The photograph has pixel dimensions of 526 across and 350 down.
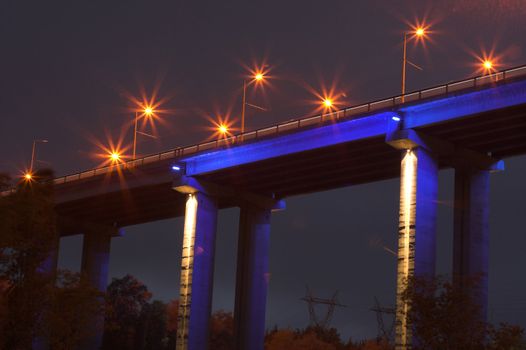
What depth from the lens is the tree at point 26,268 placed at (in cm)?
5816

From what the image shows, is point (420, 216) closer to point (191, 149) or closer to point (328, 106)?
point (328, 106)

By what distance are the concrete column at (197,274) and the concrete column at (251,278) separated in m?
5.01

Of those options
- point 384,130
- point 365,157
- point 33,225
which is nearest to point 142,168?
point 365,157

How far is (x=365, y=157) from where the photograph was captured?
3150 inches

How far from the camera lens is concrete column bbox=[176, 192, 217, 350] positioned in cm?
8729

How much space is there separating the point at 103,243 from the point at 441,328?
67.5 metres

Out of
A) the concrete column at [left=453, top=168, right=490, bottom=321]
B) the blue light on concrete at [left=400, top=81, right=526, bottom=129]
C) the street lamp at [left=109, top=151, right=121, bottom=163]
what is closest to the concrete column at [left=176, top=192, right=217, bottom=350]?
the street lamp at [left=109, top=151, right=121, bottom=163]

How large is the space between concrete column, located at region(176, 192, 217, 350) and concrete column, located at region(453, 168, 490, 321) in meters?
23.8

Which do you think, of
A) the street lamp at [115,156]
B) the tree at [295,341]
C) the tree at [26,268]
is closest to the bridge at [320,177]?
the street lamp at [115,156]

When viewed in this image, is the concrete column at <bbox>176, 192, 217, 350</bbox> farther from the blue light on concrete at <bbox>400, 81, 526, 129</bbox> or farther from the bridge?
the blue light on concrete at <bbox>400, 81, 526, 129</bbox>

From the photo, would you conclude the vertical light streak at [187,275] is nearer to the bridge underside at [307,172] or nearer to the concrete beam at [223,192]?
the concrete beam at [223,192]

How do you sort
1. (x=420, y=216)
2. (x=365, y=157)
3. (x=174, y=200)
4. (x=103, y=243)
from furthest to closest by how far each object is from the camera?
(x=103, y=243) < (x=174, y=200) < (x=365, y=157) < (x=420, y=216)

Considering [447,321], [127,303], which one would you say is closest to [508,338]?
[447,321]

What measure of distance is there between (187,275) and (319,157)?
16868 mm
